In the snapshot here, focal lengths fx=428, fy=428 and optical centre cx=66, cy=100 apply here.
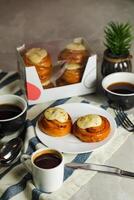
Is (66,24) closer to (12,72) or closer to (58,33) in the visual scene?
(58,33)

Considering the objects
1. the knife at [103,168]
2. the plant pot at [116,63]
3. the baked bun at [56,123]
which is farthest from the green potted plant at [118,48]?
the knife at [103,168]

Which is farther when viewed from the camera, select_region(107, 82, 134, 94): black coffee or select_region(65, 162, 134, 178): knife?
select_region(107, 82, 134, 94): black coffee

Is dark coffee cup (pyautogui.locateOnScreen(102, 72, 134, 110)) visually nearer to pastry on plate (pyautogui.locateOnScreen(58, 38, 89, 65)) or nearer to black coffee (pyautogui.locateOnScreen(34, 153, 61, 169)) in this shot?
pastry on plate (pyautogui.locateOnScreen(58, 38, 89, 65))

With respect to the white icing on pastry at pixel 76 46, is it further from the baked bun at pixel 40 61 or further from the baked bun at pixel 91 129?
the baked bun at pixel 91 129

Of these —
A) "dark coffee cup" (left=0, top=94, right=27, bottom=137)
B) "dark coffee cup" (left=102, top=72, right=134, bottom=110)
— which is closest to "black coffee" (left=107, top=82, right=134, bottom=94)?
"dark coffee cup" (left=102, top=72, right=134, bottom=110)

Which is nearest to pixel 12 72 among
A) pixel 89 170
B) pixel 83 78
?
pixel 83 78

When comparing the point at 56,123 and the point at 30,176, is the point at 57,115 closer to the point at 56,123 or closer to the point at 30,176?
the point at 56,123

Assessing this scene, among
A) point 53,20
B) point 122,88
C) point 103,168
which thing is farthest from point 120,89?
point 53,20
